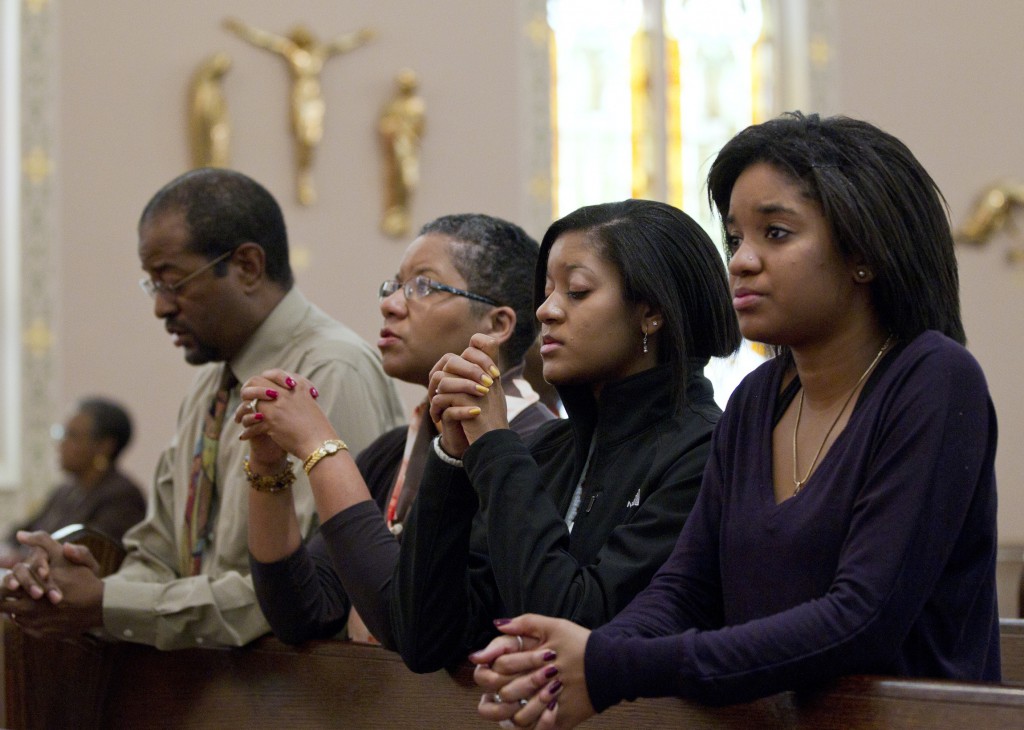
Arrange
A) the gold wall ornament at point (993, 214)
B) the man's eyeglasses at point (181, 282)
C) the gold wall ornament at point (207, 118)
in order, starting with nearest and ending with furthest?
the man's eyeglasses at point (181, 282) → the gold wall ornament at point (207, 118) → the gold wall ornament at point (993, 214)

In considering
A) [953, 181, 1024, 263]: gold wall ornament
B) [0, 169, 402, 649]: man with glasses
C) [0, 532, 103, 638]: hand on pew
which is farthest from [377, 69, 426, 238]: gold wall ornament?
[0, 532, 103, 638]: hand on pew

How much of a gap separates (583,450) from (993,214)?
915cm

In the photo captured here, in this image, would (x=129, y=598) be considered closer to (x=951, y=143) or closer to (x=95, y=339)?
(x=95, y=339)

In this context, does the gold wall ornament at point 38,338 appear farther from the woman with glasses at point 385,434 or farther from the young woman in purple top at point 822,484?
the young woman in purple top at point 822,484

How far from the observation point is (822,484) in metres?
1.96

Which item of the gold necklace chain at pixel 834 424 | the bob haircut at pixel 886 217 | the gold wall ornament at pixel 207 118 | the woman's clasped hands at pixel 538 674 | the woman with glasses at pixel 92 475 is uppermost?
the gold wall ornament at pixel 207 118

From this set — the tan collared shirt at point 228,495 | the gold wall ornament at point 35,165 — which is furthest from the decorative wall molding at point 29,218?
the tan collared shirt at point 228,495

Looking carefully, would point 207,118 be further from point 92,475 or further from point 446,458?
point 446,458

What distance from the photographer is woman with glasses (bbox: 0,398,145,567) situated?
6.99 metres

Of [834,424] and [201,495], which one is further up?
→ [834,424]

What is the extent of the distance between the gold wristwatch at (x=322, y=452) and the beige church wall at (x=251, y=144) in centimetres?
646

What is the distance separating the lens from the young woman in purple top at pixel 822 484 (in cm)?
184

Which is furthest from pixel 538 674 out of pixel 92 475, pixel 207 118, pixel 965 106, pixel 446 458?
pixel 965 106

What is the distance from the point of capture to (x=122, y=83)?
9.22 meters
